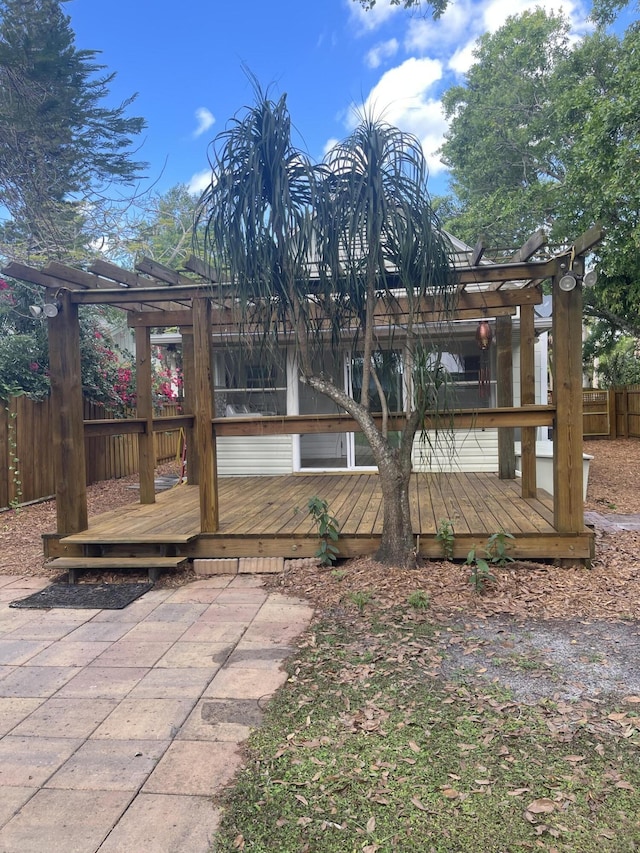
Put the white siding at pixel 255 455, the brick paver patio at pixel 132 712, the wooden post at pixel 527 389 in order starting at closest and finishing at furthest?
the brick paver patio at pixel 132 712, the wooden post at pixel 527 389, the white siding at pixel 255 455

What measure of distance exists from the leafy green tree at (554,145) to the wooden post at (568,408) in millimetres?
4793

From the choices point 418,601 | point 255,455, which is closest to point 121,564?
point 418,601

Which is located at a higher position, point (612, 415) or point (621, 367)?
point (621, 367)

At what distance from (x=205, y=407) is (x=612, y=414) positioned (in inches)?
595

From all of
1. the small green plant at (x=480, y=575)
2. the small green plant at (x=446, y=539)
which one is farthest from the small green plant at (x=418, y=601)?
the small green plant at (x=446, y=539)

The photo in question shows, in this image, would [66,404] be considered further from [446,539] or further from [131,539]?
[446,539]

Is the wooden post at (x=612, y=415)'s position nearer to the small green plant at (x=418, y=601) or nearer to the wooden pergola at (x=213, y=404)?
the wooden pergola at (x=213, y=404)

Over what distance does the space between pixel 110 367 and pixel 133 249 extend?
2.61 meters

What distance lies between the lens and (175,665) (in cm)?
305

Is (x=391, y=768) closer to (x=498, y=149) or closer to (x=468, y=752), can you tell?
(x=468, y=752)

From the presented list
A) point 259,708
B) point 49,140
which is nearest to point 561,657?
point 259,708

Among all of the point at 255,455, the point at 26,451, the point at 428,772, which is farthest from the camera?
the point at 255,455

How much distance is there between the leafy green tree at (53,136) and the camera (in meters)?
10.0

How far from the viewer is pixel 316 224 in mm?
3773
